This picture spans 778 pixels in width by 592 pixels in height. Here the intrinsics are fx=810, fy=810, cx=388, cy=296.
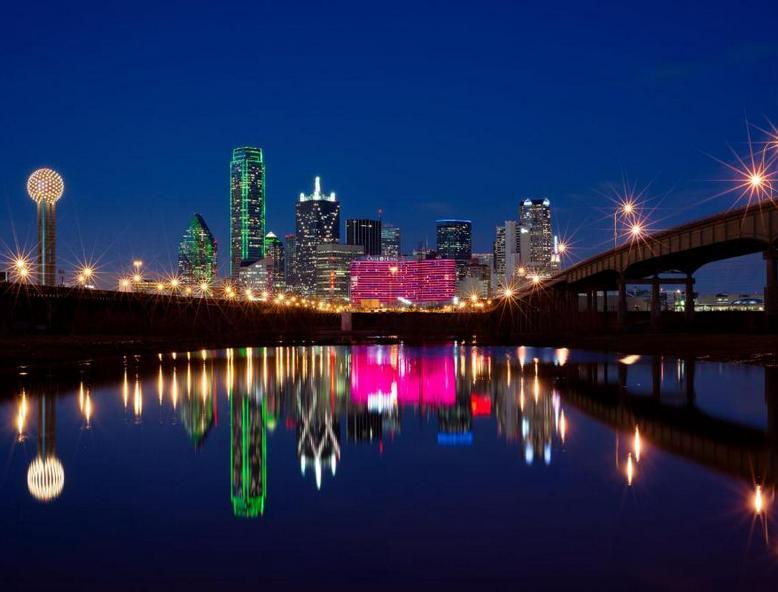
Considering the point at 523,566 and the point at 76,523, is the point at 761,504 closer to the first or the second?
the point at 523,566

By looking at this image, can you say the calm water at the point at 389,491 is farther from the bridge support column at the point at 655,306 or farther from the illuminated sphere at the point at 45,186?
the illuminated sphere at the point at 45,186

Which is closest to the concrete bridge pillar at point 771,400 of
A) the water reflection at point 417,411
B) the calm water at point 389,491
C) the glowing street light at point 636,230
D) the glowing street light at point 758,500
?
the water reflection at point 417,411

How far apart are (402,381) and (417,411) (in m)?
12.3

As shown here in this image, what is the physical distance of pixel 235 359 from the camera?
57438mm

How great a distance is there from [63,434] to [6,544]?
1011cm

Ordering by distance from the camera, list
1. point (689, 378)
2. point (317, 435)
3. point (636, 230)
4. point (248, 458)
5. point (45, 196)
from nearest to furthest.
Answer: point (248, 458) < point (317, 435) < point (689, 378) < point (636, 230) < point (45, 196)

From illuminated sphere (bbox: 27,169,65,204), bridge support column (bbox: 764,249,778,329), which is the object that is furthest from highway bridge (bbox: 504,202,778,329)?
illuminated sphere (bbox: 27,169,65,204)

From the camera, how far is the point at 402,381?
38.7m

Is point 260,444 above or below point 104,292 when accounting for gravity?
below

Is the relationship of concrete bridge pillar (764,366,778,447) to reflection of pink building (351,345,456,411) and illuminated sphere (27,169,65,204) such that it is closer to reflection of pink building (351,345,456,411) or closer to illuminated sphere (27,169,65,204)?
reflection of pink building (351,345,456,411)

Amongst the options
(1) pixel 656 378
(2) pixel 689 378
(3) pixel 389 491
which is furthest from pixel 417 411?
(2) pixel 689 378

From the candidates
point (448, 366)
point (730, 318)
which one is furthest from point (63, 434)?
point (730, 318)

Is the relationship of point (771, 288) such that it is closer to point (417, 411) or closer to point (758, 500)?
point (417, 411)

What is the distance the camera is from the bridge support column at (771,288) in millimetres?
67812
